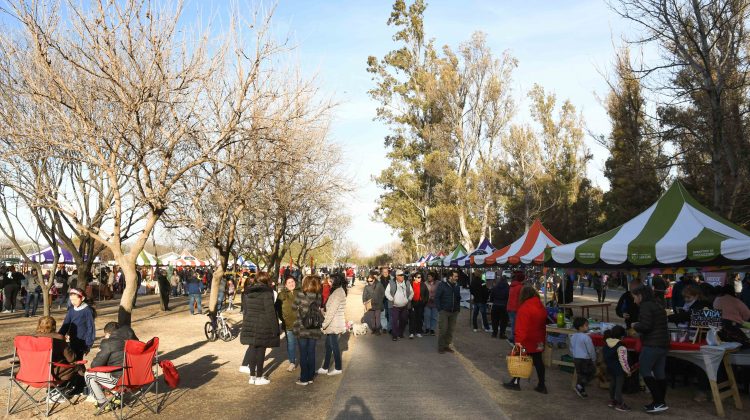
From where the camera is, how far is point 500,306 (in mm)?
15500

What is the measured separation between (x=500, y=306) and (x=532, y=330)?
7.15 meters

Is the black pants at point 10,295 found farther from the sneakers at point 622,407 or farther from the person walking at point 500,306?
the sneakers at point 622,407

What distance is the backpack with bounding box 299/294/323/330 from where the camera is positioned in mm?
9164

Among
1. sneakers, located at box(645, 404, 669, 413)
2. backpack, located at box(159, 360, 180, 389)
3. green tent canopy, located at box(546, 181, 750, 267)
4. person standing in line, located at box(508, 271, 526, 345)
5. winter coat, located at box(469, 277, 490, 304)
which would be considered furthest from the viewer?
winter coat, located at box(469, 277, 490, 304)

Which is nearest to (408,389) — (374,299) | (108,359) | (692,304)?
(108,359)

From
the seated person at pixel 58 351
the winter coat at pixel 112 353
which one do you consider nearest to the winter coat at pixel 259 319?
the winter coat at pixel 112 353

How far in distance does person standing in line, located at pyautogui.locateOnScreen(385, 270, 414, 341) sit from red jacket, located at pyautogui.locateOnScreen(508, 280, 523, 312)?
8.42ft

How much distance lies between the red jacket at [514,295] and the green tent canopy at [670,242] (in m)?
1.66

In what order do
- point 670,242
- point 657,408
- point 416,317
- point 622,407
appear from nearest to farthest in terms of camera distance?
point 657,408
point 622,407
point 670,242
point 416,317

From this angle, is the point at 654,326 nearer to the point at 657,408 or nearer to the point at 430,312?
the point at 657,408

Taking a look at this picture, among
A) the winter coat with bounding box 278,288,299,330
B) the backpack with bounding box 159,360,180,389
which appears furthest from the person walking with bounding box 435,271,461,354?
the backpack with bounding box 159,360,180,389

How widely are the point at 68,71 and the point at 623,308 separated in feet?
45.9

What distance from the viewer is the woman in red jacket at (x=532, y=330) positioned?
333 inches

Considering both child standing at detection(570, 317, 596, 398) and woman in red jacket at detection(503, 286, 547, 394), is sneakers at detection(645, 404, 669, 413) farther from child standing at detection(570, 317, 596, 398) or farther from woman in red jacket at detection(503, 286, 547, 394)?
woman in red jacket at detection(503, 286, 547, 394)
